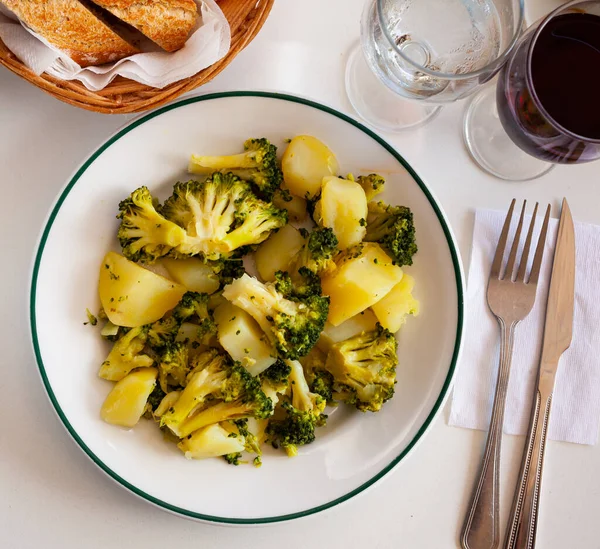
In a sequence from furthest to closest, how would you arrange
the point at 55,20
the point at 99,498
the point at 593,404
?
the point at 593,404
the point at 99,498
the point at 55,20

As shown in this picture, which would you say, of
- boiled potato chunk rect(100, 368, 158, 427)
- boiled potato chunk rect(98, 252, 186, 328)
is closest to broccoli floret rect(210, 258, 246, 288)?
boiled potato chunk rect(98, 252, 186, 328)

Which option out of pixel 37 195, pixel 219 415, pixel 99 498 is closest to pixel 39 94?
pixel 37 195

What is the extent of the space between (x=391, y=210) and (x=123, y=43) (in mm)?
852

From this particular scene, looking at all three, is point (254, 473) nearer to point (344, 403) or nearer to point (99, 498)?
point (344, 403)

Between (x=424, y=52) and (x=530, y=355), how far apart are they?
974 mm

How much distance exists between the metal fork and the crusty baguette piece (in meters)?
1.24

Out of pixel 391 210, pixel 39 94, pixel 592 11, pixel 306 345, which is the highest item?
pixel 592 11

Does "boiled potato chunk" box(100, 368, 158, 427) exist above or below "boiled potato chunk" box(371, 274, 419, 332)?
below

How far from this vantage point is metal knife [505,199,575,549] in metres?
1.85

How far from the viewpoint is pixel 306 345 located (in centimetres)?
156

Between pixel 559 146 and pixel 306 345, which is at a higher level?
pixel 559 146

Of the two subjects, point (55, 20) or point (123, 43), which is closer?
point (55, 20)

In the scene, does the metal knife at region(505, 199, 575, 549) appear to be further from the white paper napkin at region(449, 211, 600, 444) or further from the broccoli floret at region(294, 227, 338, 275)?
the broccoli floret at region(294, 227, 338, 275)

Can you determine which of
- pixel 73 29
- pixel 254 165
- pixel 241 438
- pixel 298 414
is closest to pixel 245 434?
pixel 241 438
